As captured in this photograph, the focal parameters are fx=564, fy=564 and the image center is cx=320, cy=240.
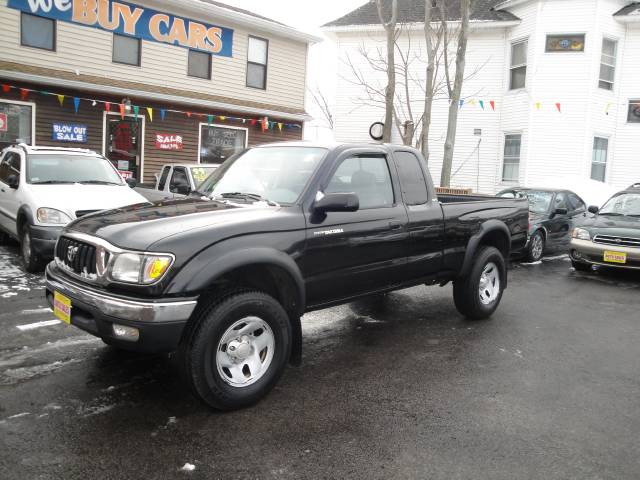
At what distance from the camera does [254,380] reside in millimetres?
3865

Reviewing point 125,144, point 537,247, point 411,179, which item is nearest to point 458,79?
point 537,247

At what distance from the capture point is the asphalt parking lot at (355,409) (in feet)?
10.4

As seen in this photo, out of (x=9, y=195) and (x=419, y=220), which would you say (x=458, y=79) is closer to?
(x=419, y=220)

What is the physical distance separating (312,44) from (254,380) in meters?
16.8

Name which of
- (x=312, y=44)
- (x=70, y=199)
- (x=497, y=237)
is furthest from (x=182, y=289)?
(x=312, y=44)

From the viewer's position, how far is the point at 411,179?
5340mm

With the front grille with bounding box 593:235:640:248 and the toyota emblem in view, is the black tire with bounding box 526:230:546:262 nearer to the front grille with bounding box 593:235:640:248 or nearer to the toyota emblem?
the front grille with bounding box 593:235:640:248

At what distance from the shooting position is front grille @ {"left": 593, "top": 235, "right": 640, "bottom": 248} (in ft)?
28.6

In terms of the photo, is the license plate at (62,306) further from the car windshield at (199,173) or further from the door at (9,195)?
the car windshield at (199,173)

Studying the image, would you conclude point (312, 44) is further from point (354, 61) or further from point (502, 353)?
point (502, 353)

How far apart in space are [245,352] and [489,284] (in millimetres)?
3512

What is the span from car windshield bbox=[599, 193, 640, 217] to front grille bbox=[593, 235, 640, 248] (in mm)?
1011

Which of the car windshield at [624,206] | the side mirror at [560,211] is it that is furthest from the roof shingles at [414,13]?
the car windshield at [624,206]

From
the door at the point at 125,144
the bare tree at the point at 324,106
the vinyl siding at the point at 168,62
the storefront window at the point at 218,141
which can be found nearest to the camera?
the vinyl siding at the point at 168,62
